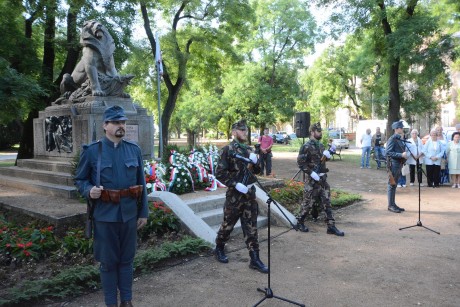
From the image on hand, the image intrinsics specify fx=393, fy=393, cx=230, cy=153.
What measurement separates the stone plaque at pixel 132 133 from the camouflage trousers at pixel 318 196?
4.52m

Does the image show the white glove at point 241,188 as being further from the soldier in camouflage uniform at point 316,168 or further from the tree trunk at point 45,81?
the tree trunk at point 45,81

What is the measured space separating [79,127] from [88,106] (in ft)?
1.77

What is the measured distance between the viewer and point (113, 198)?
374 cm

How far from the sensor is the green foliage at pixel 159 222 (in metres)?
6.36

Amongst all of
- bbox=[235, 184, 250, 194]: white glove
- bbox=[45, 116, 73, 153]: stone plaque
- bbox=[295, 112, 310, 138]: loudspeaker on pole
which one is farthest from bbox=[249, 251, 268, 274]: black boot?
bbox=[295, 112, 310, 138]: loudspeaker on pole

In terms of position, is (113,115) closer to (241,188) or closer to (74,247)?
(241,188)

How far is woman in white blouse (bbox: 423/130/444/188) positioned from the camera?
13547 millimetres

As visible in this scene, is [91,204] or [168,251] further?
[168,251]

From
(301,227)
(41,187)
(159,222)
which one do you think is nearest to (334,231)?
(301,227)

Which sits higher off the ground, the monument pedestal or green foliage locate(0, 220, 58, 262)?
the monument pedestal

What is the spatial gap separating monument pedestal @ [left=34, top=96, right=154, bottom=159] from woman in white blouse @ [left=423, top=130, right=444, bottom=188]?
9.59 meters

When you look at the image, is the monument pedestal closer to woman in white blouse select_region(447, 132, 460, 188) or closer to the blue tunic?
the blue tunic

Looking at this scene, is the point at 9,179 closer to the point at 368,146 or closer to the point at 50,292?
the point at 50,292

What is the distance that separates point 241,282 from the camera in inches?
197
